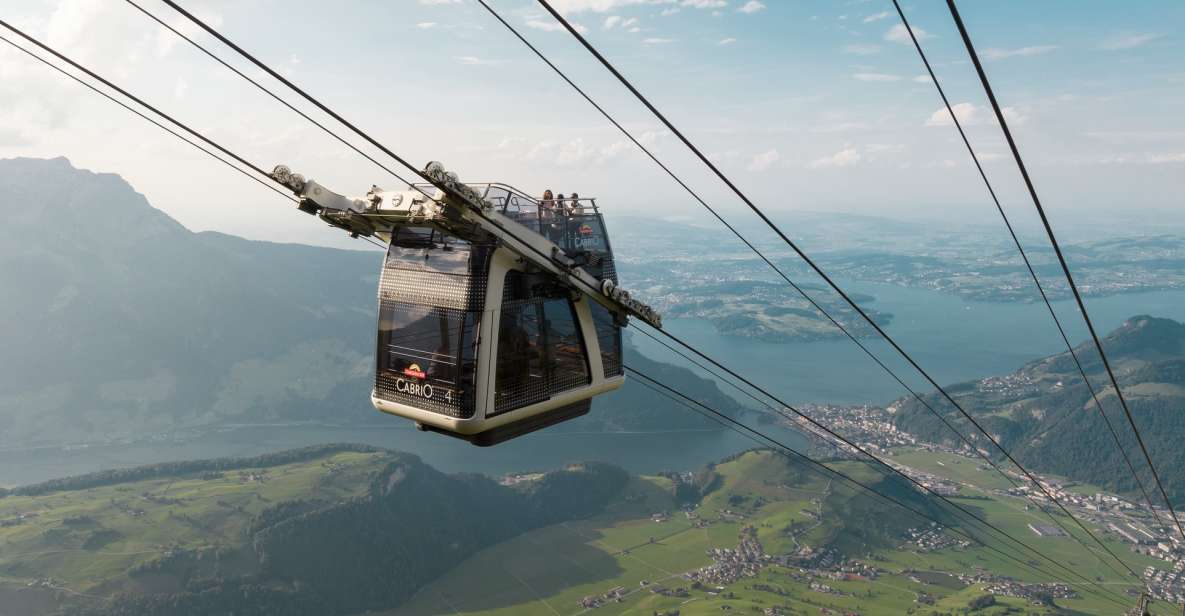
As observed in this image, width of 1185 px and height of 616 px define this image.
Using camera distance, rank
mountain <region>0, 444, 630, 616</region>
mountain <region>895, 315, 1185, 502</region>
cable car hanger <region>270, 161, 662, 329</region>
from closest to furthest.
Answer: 1. cable car hanger <region>270, 161, 662, 329</region>
2. mountain <region>0, 444, 630, 616</region>
3. mountain <region>895, 315, 1185, 502</region>

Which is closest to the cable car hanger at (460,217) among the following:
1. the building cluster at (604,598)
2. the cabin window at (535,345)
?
the cabin window at (535,345)

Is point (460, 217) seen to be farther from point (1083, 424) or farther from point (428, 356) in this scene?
point (1083, 424)

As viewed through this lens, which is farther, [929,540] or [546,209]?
[929,540]

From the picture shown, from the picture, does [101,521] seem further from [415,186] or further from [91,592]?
[415,186]

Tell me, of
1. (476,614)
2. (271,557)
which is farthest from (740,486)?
(271,557)

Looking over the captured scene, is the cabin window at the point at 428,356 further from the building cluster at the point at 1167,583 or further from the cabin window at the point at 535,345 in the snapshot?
the building cluster at the point at 1167,583

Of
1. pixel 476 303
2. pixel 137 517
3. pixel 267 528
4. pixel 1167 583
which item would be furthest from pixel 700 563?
pixel 476 303

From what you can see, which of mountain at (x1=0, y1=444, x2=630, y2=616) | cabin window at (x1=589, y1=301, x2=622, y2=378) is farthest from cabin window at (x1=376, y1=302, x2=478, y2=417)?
mountain at (x1=0, y1=444, x2=630, y2=616)

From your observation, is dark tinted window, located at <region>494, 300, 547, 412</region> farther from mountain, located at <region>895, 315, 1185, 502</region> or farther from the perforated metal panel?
mountain, located at <region>895, 315, 1185, 502</region>
